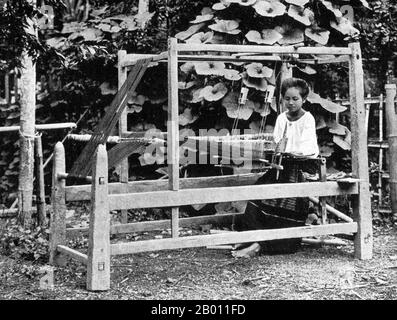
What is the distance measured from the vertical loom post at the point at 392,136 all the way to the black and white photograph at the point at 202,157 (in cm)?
2

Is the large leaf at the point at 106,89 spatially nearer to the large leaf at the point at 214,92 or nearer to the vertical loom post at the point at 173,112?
the large leaf at the point at 214,92

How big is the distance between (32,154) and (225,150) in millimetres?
3073

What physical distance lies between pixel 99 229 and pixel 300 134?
2504mm

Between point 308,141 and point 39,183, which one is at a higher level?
point 308,141

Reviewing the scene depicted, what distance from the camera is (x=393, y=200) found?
7.98m

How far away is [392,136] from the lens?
311 inches

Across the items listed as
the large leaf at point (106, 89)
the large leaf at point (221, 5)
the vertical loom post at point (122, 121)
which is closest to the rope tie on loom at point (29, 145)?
the large leaf at point (106, 89)

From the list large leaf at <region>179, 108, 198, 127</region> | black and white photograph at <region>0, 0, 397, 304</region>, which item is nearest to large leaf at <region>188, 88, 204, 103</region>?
black and white photograph at <region>0, 0, 397, 304</region>

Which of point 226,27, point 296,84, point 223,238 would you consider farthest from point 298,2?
point 223,238

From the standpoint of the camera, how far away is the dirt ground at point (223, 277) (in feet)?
16.3

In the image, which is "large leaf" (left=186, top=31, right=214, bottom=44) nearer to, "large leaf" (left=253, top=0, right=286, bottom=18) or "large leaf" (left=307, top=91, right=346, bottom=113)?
"large leaf" (left=253, top=0, right=286, bottom=18)

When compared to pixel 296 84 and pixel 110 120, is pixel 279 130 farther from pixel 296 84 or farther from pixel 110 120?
pixel 110 120

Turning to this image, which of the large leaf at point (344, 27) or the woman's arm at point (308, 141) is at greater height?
the large leaf at point (344, 27)
